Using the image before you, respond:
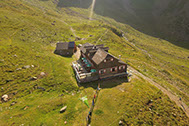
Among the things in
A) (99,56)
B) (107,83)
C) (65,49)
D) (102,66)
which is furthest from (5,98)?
(65,49)

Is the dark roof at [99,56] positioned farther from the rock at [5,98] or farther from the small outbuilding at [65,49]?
the rock at [5,98]

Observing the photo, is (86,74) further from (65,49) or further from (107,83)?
(65,49)

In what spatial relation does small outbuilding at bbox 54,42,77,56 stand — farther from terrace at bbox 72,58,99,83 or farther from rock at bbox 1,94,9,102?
rock at bbox 1,94,9,102

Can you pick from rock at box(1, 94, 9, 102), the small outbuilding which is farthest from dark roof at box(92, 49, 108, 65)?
rock at box(1, 94, 9, 102)

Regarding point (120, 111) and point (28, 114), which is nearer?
point (28, 114)

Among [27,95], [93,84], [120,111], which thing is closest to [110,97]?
[120,111]

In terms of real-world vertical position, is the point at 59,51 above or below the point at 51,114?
above

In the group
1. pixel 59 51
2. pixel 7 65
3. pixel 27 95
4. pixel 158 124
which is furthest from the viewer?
pixel 59 51

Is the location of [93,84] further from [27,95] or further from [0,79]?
[0,79]

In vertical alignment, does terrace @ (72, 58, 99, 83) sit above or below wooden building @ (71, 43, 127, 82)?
below

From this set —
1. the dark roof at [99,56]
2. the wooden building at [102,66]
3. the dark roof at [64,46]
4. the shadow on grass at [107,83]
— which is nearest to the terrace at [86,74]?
the wooden building at [102,66]

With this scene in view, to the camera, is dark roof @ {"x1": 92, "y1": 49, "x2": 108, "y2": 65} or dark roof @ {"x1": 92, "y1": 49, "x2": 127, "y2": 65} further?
dark roof @ {"x1": 92, "y1": 49, "x2": 108, "y2": 65}
